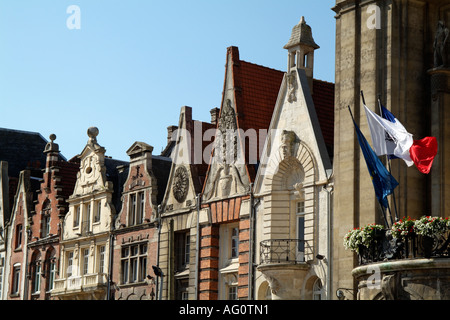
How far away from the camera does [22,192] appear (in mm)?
63000

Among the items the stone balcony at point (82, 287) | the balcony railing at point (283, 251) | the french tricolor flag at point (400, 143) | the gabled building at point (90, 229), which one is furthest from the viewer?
the gabled building at point (90, 229)

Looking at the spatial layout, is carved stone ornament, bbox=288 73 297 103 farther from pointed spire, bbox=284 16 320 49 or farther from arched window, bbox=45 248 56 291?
arched window, bbox=45 248 56 291

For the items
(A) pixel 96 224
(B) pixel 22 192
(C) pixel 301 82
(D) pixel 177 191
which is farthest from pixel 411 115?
(B) pixel 22 192

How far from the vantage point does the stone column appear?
35.8 meters

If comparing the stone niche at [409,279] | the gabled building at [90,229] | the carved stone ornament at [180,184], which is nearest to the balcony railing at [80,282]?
the gabled building at [90,229]

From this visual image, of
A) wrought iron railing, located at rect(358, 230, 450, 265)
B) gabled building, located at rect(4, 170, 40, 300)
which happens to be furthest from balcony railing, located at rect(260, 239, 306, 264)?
gabled building, located at rect(4, 170, 40, 300)

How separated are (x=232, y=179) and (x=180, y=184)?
13.6 feet

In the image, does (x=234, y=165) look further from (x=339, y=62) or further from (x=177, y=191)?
(x=339, y=62)

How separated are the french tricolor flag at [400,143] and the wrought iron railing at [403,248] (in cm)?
271

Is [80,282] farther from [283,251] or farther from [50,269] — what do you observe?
[283,251]

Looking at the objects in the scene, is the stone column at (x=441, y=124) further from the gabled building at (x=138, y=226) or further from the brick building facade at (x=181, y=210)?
the gabled building at (x=138, y=226)

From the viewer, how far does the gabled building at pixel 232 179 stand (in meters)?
44.6

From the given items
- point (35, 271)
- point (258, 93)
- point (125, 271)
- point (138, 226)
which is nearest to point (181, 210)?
point (138, 226)

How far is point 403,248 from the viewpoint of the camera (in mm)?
28672
